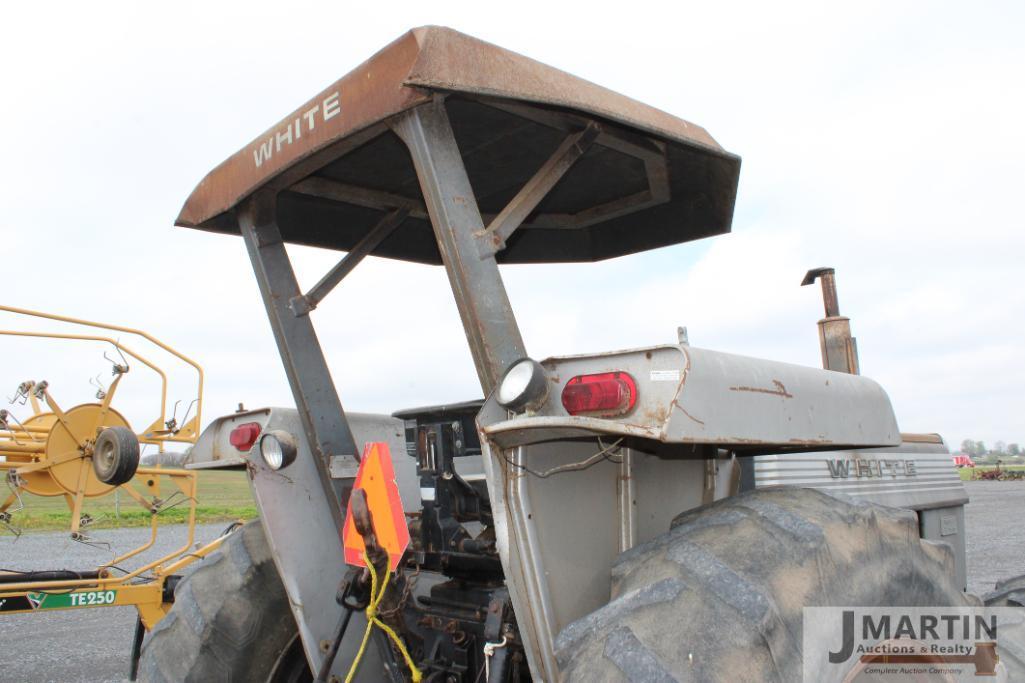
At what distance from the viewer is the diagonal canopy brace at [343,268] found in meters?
3.01

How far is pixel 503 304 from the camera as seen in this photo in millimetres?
2180

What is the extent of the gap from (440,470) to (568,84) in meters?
1.36

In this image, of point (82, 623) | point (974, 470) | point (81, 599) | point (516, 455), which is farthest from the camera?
point (974, 470)

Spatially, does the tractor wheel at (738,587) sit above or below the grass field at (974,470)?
above

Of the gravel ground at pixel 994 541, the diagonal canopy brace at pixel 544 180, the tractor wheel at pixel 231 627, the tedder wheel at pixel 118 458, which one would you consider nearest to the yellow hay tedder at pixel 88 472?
the tedder wheel at pixel 118 458

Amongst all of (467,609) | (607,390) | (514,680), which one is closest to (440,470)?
(467,609)

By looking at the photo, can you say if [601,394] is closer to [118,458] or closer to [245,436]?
[245,436]

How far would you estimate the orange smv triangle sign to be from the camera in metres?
2.45

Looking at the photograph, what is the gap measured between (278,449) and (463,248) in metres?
1.06

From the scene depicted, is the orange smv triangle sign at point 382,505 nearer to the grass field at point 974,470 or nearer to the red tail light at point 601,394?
the red tail light at point 601,394

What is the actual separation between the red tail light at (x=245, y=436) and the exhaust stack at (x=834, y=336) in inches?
119

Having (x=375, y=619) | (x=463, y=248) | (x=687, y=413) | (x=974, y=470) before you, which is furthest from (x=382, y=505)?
(x=974, y=470)

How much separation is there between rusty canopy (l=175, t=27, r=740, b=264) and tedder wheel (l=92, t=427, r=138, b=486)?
2.52m

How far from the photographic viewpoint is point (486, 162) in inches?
120
